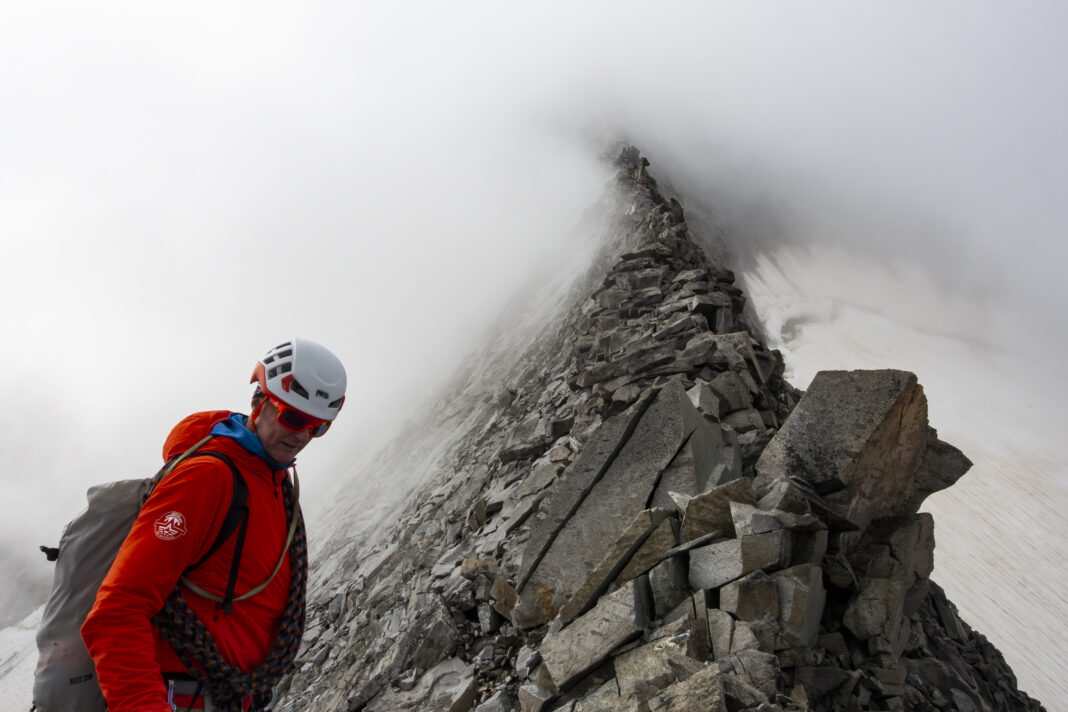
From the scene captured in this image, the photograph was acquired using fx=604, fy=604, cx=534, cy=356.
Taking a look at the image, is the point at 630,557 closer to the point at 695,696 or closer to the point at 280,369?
the point at 695,696

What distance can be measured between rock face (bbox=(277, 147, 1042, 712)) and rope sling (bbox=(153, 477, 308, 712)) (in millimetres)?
2702

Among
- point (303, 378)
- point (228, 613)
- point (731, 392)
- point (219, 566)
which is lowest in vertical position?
point (731, 392)

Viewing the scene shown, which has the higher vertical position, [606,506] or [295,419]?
[295,419]

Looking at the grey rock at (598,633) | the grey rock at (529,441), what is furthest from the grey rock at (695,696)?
the grey rock at (529,441)

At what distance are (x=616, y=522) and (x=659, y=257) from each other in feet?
37.8

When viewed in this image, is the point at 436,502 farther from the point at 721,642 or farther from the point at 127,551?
the point at 127,551

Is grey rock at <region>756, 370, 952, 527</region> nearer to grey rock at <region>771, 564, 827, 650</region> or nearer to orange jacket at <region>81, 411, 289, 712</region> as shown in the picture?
grey rock at <region>771, 564, 827, 650</region>

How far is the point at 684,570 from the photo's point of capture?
236 inches

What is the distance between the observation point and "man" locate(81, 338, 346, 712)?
9.23ft

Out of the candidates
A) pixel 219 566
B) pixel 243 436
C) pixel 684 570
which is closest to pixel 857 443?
pixel 684 570

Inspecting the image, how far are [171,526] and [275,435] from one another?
0.74 metres

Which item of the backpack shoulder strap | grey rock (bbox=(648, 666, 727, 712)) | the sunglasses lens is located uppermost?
the sunglasses lens

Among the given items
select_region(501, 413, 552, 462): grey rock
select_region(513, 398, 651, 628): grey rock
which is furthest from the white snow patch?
select_region(513, 398, 651, 628): grey rock

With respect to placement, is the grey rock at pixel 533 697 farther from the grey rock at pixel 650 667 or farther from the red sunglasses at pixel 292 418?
the red sunglasses at pixel 292 418
